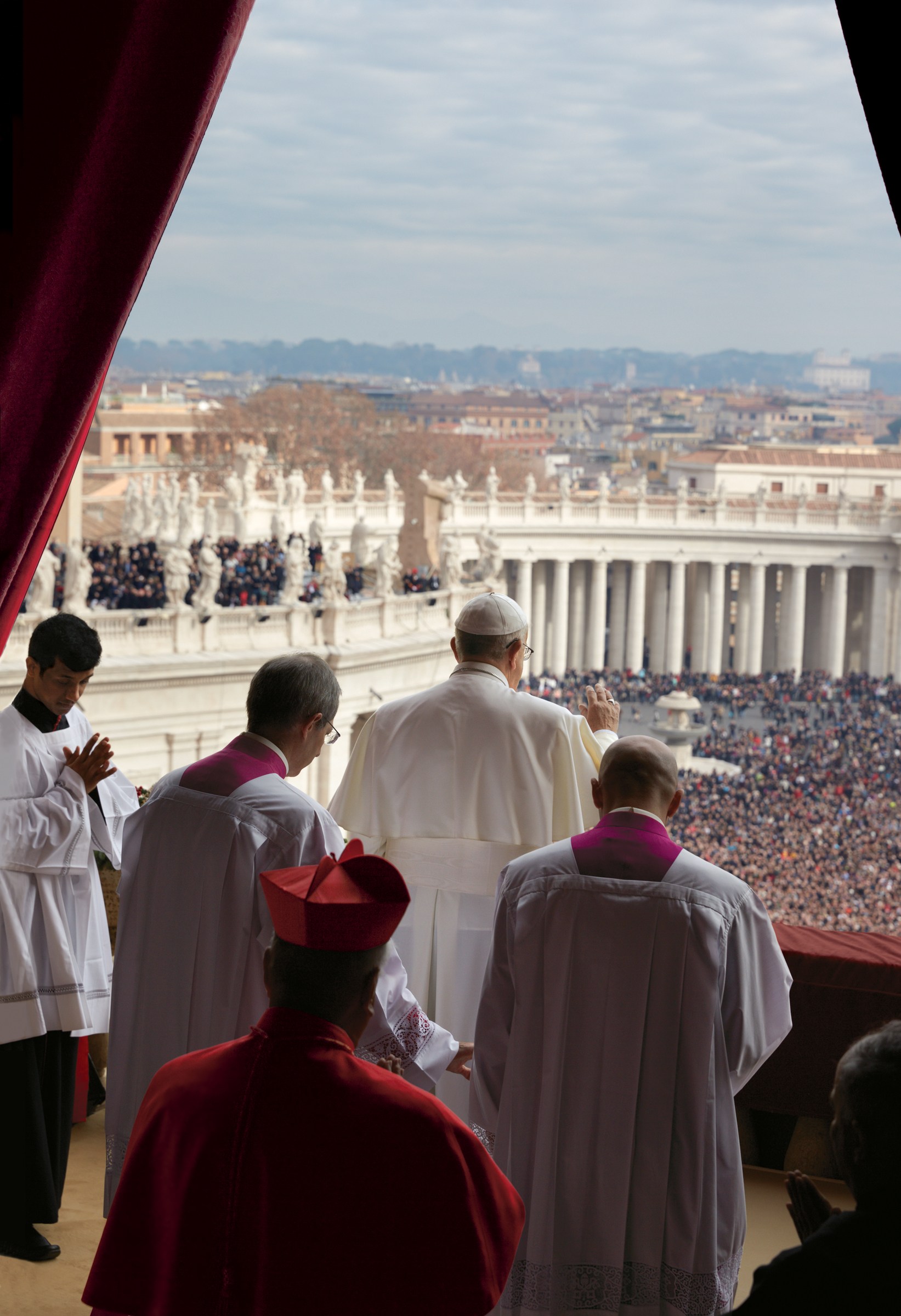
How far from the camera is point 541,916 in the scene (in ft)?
12.4

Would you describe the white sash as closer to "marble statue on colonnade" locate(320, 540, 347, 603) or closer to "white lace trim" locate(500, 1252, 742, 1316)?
"white lace trim" locate(500, 1252, 742, 1316)

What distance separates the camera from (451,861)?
4812mm

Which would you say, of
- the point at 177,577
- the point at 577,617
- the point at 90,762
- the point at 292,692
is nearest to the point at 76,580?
the point at 177,577

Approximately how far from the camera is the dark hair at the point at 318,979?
2.67 m

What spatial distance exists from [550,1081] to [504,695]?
141cm

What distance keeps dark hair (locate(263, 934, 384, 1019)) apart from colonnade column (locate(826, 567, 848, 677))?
6214 centimetres

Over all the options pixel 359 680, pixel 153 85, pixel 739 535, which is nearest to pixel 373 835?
pixel 153 85

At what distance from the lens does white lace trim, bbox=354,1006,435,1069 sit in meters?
3.63

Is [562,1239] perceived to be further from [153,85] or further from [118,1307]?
[153,85]

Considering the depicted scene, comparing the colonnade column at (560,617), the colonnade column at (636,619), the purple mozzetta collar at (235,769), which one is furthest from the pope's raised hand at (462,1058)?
the colonnade column at (636,619)

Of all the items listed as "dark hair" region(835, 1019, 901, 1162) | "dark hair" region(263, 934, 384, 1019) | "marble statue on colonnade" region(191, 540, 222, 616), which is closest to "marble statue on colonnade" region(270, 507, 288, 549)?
"marble statue on colonnade" region(191, 540, 222, 616)

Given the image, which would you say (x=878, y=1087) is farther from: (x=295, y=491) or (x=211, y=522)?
(x=295, y=491)

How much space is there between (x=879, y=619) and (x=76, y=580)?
161 feet

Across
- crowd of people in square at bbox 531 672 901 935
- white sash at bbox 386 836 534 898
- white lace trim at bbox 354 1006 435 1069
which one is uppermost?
white sash at bbox 386 836 534 898
